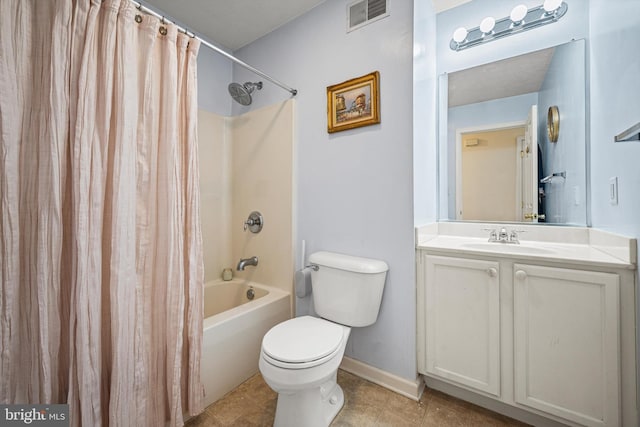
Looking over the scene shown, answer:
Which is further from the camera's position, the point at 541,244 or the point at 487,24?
the point at 487,24

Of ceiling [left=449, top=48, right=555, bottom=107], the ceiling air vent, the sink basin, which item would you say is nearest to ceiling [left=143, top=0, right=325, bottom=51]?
the ceiling air vent

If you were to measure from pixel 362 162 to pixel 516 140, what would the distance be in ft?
3.26

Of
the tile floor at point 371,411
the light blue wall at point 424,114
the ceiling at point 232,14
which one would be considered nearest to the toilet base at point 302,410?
the tile floor at point 371,411

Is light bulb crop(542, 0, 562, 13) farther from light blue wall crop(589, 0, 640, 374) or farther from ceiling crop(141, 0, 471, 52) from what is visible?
ceiling crop(141, 0, 471, 52)

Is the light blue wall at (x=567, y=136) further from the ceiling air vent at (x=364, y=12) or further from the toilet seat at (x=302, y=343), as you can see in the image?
the toilet seat at (x=302, y=343)

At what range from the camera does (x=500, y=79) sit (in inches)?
65.0

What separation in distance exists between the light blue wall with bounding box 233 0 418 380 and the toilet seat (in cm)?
41

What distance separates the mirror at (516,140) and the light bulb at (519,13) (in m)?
0.21

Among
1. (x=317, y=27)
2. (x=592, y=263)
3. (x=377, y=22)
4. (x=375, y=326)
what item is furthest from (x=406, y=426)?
(x=317, y=27)

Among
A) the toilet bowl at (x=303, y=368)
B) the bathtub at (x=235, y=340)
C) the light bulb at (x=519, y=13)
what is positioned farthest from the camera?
the light bulb at (x=519, y=13)

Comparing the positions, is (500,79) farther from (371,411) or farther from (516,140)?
(371,411)

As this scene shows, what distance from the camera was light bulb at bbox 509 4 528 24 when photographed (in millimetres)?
1512

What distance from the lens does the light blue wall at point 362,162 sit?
57.7 inches

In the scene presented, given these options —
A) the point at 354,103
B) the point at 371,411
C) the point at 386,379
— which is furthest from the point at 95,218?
the point at 386,379
